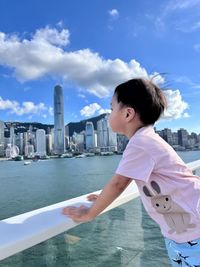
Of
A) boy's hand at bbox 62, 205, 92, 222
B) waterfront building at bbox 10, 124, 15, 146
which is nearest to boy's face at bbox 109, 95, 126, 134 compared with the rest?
boy's hand at bbox 62, 205, 92, 222

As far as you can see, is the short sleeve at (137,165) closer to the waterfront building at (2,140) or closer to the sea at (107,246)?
the sea at (107,246)

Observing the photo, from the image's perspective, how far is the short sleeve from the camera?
3.28 ft

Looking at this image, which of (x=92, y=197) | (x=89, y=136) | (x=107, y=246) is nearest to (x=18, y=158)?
(x=89, y=136)

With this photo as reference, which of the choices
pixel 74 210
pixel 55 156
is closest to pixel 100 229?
pixel 74 210

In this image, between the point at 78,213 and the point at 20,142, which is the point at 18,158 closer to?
the point at 20,142

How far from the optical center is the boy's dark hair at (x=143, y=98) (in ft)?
3.62

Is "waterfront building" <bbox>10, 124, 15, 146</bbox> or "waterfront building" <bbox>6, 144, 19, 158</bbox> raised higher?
"waterfront building" <bbox>10, 124, 15, 146</bbox>

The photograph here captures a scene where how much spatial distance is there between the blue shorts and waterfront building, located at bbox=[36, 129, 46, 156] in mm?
86527

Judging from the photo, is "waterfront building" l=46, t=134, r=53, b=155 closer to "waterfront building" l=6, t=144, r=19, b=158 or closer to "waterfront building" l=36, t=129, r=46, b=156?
"waterfront building" l=36, t=129, r=46, b=156

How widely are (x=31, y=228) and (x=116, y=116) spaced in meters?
0.47

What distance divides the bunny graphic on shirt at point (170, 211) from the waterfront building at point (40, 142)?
8654 cm

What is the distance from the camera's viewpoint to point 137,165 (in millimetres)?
1005

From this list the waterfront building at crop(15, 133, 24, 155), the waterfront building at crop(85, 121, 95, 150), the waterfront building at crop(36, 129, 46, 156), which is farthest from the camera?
the waterfront building at crop(15, 133, 24, 155)

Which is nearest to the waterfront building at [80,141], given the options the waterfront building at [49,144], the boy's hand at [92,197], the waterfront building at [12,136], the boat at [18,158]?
the waterfront building at [49,144]
